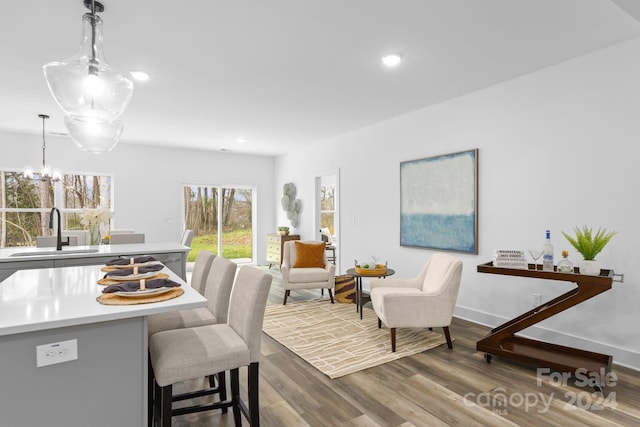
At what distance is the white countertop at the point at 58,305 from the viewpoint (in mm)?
1277

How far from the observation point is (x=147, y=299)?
1.57 metres

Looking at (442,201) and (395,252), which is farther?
(395,252)

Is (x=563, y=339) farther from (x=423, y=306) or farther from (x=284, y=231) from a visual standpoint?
(x=284, y=231)

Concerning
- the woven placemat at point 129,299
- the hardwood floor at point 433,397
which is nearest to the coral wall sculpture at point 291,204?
the hardwood floor at point 433,397

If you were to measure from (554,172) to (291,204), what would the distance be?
4970 millimetres

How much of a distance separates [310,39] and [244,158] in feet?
17.8

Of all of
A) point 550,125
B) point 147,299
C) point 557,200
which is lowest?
point 147,299

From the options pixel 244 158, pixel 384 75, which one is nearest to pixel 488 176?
pixel 384 75

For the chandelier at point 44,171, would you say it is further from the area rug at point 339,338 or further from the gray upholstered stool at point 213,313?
the gray upholstered stool at point 213,313

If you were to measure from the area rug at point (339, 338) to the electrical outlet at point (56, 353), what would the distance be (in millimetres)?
1839

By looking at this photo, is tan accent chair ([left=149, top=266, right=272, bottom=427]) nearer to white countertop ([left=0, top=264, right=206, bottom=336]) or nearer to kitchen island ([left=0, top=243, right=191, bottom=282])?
white countertop ([left=0, top=264, right=206, bottom=336])

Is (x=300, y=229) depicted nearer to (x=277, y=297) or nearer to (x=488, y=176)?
(x=277, y=297)

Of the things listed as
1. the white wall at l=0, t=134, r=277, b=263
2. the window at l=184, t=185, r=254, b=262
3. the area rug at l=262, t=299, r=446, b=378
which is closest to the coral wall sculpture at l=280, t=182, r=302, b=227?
the white wall at l=0, t=134, r=277, b=263

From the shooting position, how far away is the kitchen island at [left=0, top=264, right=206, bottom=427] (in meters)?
1.27
